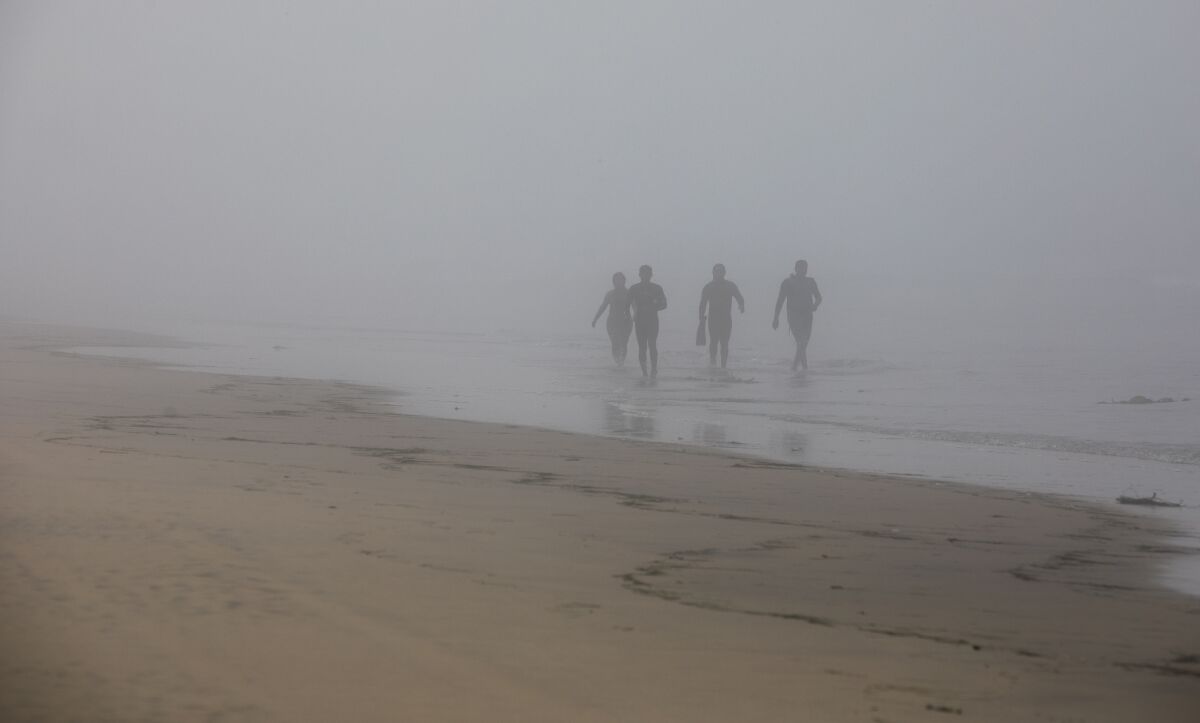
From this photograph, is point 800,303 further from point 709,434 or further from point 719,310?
point 709,434

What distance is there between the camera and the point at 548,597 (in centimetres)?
373

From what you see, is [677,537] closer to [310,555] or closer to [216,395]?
[310,555]

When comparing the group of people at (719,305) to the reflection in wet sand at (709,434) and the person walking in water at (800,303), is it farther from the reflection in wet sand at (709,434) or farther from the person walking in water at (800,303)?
the reflection in wet sand at (709,434)

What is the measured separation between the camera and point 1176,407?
13.7 m

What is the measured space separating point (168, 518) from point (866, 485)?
3.98 meters

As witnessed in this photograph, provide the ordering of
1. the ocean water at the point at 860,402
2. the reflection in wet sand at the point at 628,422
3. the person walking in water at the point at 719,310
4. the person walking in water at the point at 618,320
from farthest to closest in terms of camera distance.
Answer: the person walking in water at the point at 618,320 < the person walking in water at the point at 719,310 < the reflection in wet sand at the point at 628,422 < the ocean water at the point at 860,402

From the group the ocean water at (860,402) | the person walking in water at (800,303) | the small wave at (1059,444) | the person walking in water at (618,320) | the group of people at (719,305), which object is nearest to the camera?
the ocean water at (860,402)

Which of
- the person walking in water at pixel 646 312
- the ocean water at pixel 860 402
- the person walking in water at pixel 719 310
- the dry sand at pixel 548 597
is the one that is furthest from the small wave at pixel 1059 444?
the person walking in water at pixel 719 310

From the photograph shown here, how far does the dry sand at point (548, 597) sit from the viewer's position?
2842 mm

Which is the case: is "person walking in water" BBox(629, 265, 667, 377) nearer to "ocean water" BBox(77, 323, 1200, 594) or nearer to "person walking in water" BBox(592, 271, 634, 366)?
"ocean water" BBox(77, 323, 1200, 594)

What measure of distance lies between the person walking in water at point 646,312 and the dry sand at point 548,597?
13236 mm

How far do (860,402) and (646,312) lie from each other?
6702 mm

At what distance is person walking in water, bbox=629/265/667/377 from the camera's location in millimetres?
20047

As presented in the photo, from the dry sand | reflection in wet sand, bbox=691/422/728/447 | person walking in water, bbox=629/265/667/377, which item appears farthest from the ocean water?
the dry sand
